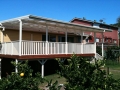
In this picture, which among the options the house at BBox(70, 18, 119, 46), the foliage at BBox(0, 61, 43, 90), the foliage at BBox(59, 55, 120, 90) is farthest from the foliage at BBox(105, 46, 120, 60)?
the foliage at BBox(0, 61, 43, 90)

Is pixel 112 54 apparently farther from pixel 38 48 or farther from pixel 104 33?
pixel 104 33

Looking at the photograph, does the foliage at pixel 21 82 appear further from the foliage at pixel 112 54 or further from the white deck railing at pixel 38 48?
the foliage at pixel 112 54

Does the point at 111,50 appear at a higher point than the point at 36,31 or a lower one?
lower

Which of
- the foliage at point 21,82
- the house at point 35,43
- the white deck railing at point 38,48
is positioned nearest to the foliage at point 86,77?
the foliage at point 21,82

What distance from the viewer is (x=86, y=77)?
11.6ft

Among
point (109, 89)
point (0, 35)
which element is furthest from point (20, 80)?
point (0, 35)

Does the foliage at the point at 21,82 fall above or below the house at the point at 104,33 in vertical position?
below

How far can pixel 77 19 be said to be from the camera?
3753 cm

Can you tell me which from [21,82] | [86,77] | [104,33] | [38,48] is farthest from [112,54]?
Answer: [21,82]

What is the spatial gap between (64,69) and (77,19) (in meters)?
34.5

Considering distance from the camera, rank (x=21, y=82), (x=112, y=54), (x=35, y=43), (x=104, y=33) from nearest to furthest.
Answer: (x=21, y=82)
(x=35, y=43)
(x=112, y=54)
(x=104, y=33)

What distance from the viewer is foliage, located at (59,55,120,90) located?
3355 mm

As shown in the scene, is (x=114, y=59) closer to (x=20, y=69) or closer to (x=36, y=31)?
(x=36, y=31)

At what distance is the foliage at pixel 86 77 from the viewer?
3.36 meters
